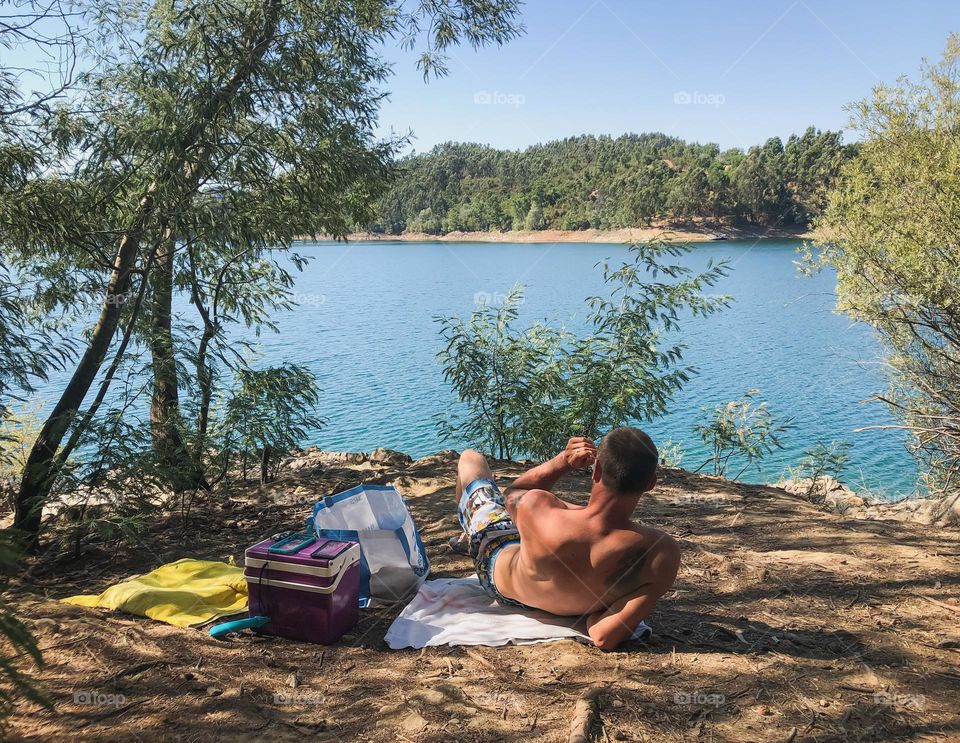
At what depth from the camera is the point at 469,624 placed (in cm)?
311

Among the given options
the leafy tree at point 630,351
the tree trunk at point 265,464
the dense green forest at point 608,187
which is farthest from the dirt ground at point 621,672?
the dense green forest at point 608,187

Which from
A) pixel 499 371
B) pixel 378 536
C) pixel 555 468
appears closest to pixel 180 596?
pixel 378 536

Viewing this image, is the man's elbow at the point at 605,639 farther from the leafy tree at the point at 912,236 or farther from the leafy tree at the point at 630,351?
the leafy tree at the point at 912,236

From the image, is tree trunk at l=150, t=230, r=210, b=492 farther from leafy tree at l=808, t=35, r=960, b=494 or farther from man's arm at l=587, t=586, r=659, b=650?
leafy tree at l=808, t=35, r=960, b=494

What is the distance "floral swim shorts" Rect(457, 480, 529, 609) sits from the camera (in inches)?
132

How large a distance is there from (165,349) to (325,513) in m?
3.16

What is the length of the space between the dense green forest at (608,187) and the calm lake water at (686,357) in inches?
792

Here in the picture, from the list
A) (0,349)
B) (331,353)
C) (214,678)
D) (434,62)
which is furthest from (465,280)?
(214,678)

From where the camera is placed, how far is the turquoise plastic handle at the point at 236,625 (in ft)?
9.64

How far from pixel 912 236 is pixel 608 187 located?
63.5 metres

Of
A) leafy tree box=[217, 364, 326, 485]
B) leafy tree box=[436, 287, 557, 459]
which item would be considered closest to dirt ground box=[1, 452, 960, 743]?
leafy tree box=[217, 364, 326, 485]

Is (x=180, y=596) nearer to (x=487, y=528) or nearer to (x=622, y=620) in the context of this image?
(x=487, y=528)

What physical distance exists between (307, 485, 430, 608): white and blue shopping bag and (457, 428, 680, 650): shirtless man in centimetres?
71

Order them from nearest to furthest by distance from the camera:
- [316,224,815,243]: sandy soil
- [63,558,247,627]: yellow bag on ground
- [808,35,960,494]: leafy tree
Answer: [63,558,247,627]: yellow bag on ground → [808,35,960,494]: leafy tree → [316,224,815,243]: sandy soil
